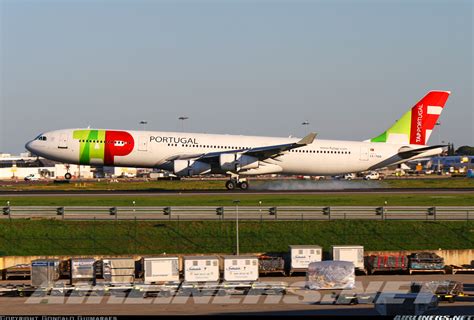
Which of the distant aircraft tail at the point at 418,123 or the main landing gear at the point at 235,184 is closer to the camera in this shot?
the main landing gear at the point at 235,184

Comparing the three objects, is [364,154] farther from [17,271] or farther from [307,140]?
[17,271]

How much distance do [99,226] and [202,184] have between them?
3786 centimetres

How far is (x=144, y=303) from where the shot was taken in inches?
1485

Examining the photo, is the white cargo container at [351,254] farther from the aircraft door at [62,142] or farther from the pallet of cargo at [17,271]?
the aircraft door at [62,142]

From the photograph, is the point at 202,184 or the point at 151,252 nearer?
the point at 151,252

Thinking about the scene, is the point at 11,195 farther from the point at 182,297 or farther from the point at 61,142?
the point at 182,297

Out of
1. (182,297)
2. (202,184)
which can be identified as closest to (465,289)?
(182,297)

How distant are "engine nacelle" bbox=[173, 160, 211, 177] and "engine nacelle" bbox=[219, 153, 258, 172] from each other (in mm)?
1769

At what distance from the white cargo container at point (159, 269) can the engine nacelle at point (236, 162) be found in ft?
117

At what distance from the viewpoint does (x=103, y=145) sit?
78.9m

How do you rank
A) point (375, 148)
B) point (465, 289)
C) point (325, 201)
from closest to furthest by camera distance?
point (465, 289)
point (325, 201)
point (375, 148)

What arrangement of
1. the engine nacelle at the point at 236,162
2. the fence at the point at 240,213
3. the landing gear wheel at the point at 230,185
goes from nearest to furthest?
the fence at the point at 240,213, the engine nacelle at the point at 236,162, the landing gear wheel at the point at 230,185

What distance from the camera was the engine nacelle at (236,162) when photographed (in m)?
79.5

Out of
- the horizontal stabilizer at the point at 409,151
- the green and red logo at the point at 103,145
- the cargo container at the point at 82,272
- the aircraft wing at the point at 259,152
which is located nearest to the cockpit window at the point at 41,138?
the green and red logo at the point at 103,145
